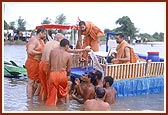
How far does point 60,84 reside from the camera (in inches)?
297

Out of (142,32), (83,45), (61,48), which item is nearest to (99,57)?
(83,45)

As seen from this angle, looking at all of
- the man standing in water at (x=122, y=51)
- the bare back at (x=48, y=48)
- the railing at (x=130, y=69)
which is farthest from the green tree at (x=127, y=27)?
the bare back at (x=48, y=48)

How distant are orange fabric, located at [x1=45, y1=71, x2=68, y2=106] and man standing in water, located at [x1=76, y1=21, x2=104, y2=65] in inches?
62.5

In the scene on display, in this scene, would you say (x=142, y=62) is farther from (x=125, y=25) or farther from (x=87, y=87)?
(x=87, y=87)

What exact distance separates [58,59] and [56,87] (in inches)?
19.9

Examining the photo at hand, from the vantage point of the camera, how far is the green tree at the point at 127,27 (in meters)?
9.04

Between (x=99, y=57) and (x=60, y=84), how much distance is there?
197 cm

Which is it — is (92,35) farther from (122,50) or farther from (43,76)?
(43,76)

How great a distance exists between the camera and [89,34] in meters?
8.98

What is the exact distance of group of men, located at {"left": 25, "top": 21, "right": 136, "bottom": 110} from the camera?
7.46 meters

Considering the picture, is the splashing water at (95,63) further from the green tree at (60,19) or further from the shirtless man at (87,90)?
the green tree at (60,19)

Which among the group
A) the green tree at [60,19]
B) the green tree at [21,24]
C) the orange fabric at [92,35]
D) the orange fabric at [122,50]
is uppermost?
the green tree at [60,19]

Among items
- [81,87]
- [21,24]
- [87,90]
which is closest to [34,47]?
[81,87]

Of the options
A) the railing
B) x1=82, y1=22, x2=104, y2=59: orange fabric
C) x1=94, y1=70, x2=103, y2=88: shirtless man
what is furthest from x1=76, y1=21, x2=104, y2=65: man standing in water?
x1=94, y1=70, x2=103, y2=88: shirtless man
